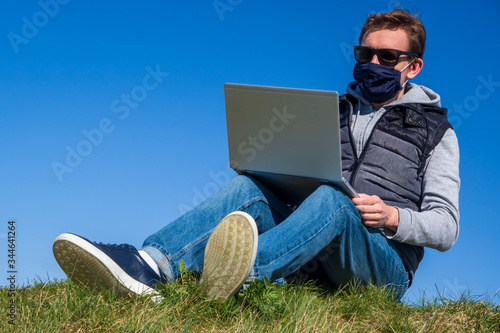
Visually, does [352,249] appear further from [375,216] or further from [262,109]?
[262,109]

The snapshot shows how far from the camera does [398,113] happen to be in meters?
Result: 3.53

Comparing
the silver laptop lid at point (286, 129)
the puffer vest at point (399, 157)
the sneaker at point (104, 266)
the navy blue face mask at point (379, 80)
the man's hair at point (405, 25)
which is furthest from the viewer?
the man's hair at point (405, 25)

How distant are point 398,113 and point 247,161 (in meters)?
1.24

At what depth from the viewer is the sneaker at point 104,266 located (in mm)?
2426

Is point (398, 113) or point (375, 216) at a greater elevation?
point (398, 113)

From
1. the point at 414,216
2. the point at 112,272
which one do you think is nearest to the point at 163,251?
the point at 112,272

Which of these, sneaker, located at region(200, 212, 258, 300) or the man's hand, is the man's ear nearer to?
the man's hand

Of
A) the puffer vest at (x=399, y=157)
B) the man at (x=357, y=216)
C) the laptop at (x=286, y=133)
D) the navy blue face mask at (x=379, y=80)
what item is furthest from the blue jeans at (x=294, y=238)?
the navy blue face mask at (x=379, y=80)

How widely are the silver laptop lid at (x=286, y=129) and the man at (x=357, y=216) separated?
17 cm

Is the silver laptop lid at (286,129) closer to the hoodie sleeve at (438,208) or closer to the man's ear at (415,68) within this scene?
the hoodie sleeve at (438,208)

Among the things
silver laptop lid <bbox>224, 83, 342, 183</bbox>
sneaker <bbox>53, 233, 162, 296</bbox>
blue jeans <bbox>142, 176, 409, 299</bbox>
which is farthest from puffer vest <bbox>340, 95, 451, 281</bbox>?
sneaker <bbox>53, 233, 162, 296</bbox>

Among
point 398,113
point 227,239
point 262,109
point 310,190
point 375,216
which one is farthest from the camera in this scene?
point 398,113

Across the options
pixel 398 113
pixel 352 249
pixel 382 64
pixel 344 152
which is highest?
pixel 382 64

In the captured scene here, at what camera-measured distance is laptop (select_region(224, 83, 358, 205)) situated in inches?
100
